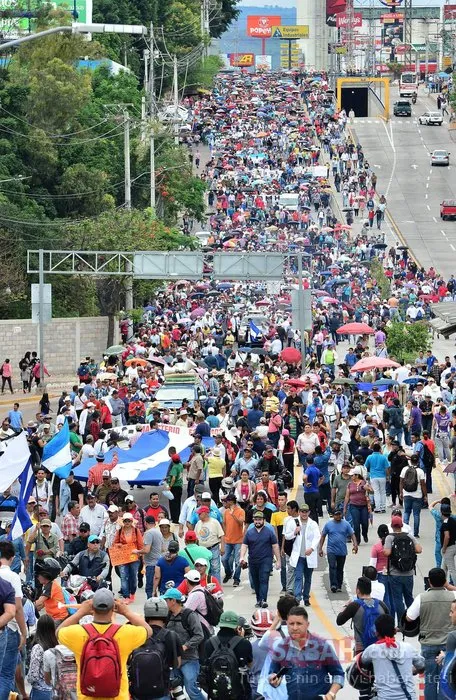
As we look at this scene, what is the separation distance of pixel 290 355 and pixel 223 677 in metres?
33.1

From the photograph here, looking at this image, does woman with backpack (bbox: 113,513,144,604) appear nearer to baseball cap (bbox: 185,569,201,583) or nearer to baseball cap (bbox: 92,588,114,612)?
baseball cap (bbox: 185,569,201,583)

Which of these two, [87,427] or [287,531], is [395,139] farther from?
[287,531]

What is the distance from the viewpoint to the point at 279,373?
1668 inches

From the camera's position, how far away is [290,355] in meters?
46.6

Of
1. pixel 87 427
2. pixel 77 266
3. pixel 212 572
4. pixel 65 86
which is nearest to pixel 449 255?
pixel 65 86

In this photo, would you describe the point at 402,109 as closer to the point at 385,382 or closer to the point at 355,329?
the point at 355,329

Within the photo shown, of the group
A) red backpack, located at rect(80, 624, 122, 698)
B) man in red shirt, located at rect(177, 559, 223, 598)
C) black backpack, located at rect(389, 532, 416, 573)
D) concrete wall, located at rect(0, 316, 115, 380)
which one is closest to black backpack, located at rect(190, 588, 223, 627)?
man in red shirt, located at rect(177, 559, 223, 598)

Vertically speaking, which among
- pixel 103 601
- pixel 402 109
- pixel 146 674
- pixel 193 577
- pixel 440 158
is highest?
pixel 103 601

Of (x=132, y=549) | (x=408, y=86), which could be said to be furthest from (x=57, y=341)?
(x=408, y=86)

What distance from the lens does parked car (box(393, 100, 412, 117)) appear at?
439 feet

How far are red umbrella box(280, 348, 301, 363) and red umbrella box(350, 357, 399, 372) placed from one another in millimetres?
5070

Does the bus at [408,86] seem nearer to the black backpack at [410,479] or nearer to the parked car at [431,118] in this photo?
the parked car at [431,118]

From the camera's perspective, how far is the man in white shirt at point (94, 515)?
22.0 metres

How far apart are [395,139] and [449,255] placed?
4134 centimetres
